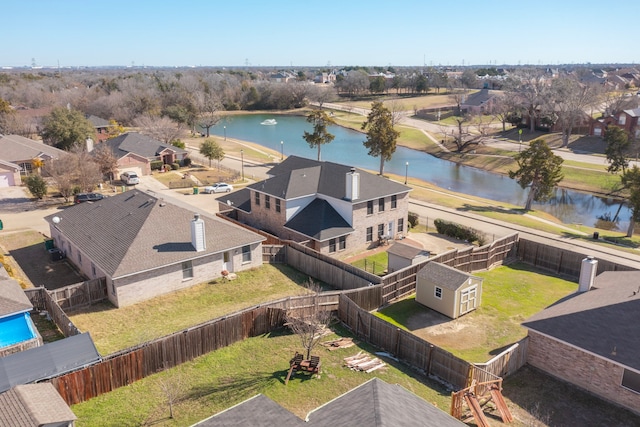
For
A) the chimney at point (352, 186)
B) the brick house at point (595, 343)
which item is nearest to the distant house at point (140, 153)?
the chimney at point (352, 186)

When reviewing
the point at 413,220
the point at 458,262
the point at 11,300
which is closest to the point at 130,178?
the point at 413,220

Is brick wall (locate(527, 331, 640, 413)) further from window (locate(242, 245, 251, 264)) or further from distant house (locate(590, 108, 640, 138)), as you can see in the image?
distant house (locate(590, 108, 640, 138))

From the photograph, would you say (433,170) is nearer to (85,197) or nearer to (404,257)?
(404,257)

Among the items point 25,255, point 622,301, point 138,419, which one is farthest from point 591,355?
point 25,255

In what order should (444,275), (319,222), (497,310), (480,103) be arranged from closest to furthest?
(444,275) < (497,310) < (319,222) < (480,103)

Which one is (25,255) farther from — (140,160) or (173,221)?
(140,160)

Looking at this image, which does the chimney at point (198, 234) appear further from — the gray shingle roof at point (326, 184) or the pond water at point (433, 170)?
the pond water at point (433, 170)

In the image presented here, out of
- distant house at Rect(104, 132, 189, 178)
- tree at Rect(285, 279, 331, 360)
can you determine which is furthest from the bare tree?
tree at Rect(285, 279, 331, 360)
